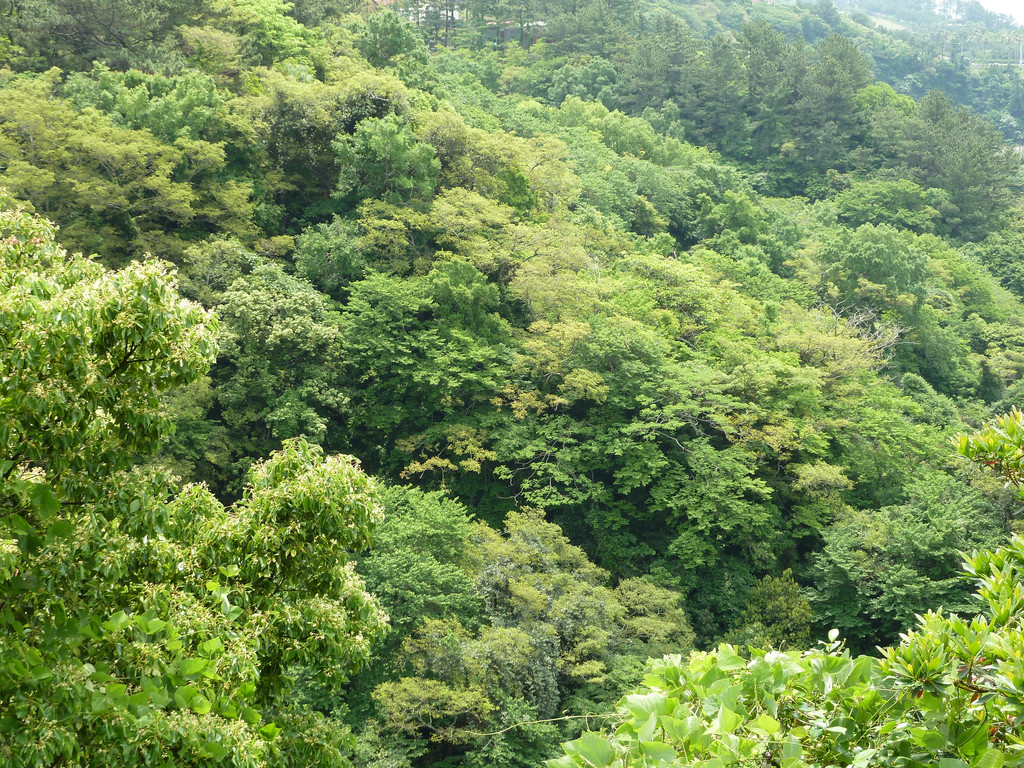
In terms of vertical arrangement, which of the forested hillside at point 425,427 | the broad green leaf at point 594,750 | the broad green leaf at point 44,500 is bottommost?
the forested hillside at point 425,427

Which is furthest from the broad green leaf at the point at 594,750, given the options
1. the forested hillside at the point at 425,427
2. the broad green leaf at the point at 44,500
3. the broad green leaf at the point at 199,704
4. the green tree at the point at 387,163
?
the green tree at the point at 387,163

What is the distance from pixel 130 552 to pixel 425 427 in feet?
41.6

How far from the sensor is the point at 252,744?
3.48 m

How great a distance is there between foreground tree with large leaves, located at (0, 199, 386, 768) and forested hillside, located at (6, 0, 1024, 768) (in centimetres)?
2

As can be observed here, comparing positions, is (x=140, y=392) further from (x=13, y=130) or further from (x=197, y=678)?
(x=13, y=130)

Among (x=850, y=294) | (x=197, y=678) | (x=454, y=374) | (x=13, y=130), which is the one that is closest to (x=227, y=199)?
(x=13, y=130)

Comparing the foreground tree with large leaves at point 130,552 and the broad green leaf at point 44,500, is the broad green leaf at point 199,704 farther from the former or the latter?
the broad green leaf at point 44,500

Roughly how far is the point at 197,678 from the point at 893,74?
75.2 metres

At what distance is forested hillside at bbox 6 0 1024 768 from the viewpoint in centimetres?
315

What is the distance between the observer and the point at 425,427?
16.3m

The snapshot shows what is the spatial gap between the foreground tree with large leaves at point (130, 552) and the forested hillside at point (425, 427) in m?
0.02

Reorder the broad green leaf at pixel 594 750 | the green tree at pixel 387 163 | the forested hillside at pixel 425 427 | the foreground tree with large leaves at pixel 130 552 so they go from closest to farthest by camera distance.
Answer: the broad green leaf at pixel 594 750 → the foreground tree with large leaves at pixel 130 552 → the forested hillside at pixel 425 427 → the green tree at pixel 387 163

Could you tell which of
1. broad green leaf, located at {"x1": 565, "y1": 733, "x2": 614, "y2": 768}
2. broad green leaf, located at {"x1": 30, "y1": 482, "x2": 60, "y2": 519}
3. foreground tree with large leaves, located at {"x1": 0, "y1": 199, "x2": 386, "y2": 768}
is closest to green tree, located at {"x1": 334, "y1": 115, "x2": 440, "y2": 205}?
foreground tree with large leaves, located at {"x1": 0, "y1": 199, "x2": 386, "y2": 768}

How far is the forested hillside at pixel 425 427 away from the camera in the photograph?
10.3 feet
